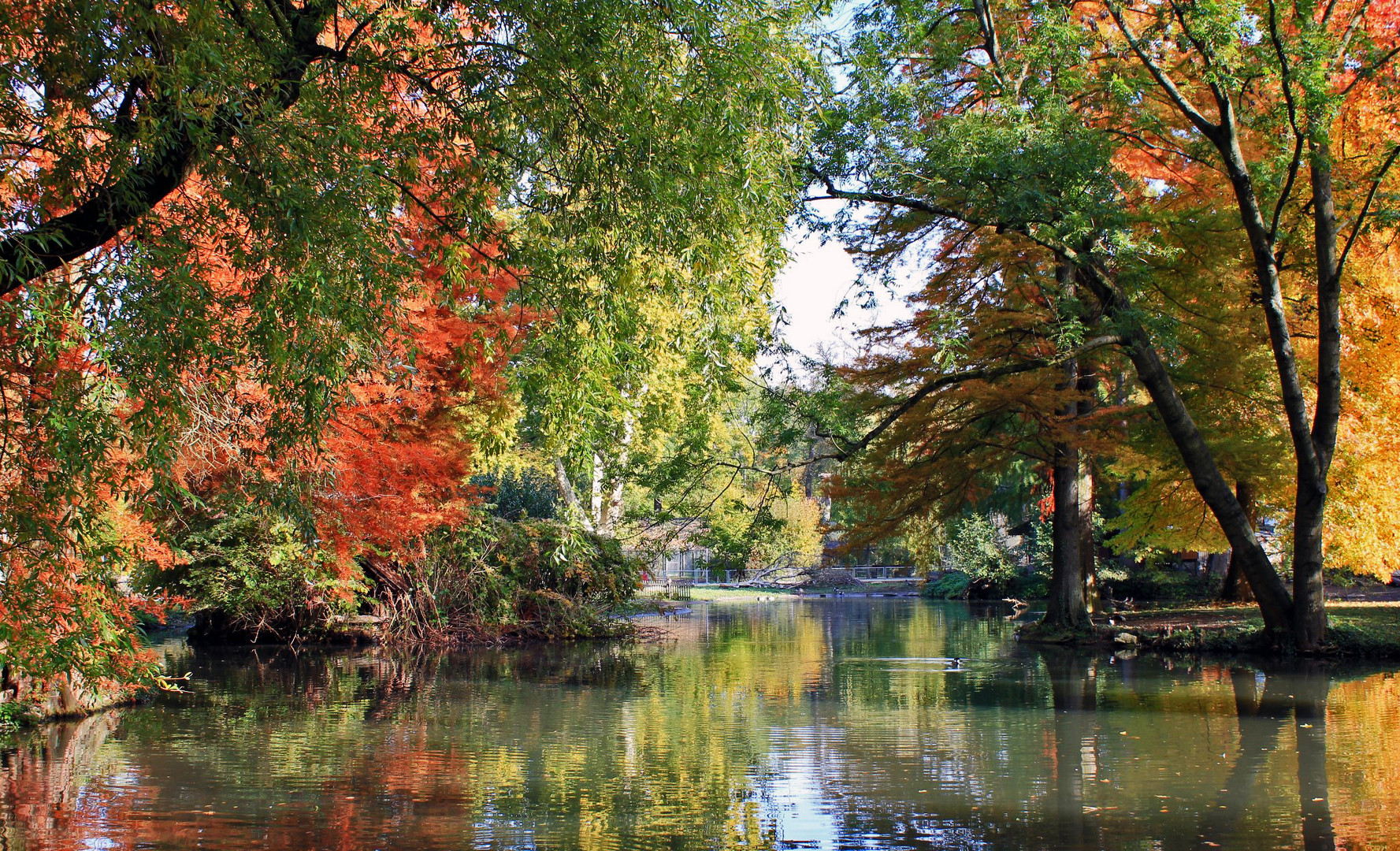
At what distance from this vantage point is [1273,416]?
1827 centimetres

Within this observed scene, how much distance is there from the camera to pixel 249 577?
59.9ft

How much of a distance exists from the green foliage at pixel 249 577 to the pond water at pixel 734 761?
2.66 m

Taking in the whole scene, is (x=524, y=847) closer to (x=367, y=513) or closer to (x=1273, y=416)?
(x=367, y=513)

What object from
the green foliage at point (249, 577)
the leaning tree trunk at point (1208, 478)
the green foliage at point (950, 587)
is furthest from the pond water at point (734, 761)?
the green foliage at point (950, 587)

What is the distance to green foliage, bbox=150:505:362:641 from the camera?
17.8m

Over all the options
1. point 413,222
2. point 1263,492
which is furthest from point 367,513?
point 1263,492

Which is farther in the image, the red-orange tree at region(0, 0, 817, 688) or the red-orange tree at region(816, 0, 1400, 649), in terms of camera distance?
the red-orange tree at region(816, 0, 1400, 649)

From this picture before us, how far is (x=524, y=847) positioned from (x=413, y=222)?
10.1 m

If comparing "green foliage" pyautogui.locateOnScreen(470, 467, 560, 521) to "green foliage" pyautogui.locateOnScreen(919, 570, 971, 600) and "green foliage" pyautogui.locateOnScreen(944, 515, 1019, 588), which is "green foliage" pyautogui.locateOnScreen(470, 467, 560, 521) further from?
"green foliage" pyautogui.locateOnScreen(919, 570, 971, 600)

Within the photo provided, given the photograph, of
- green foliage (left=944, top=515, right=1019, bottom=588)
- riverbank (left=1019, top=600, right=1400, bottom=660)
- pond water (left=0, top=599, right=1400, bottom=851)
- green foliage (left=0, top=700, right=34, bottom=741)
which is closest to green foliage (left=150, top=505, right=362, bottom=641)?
pond water (left=0, top=599, right=1400, bottom=851)

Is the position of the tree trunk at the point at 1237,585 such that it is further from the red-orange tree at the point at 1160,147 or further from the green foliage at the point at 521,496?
the green foliage at the point at 521,496

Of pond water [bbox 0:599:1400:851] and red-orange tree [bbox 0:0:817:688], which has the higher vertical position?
red-orange tree [bbox 0:0:817:688]

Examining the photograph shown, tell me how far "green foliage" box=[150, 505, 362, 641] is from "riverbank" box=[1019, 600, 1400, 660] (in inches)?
509

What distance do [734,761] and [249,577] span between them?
41.1ft
